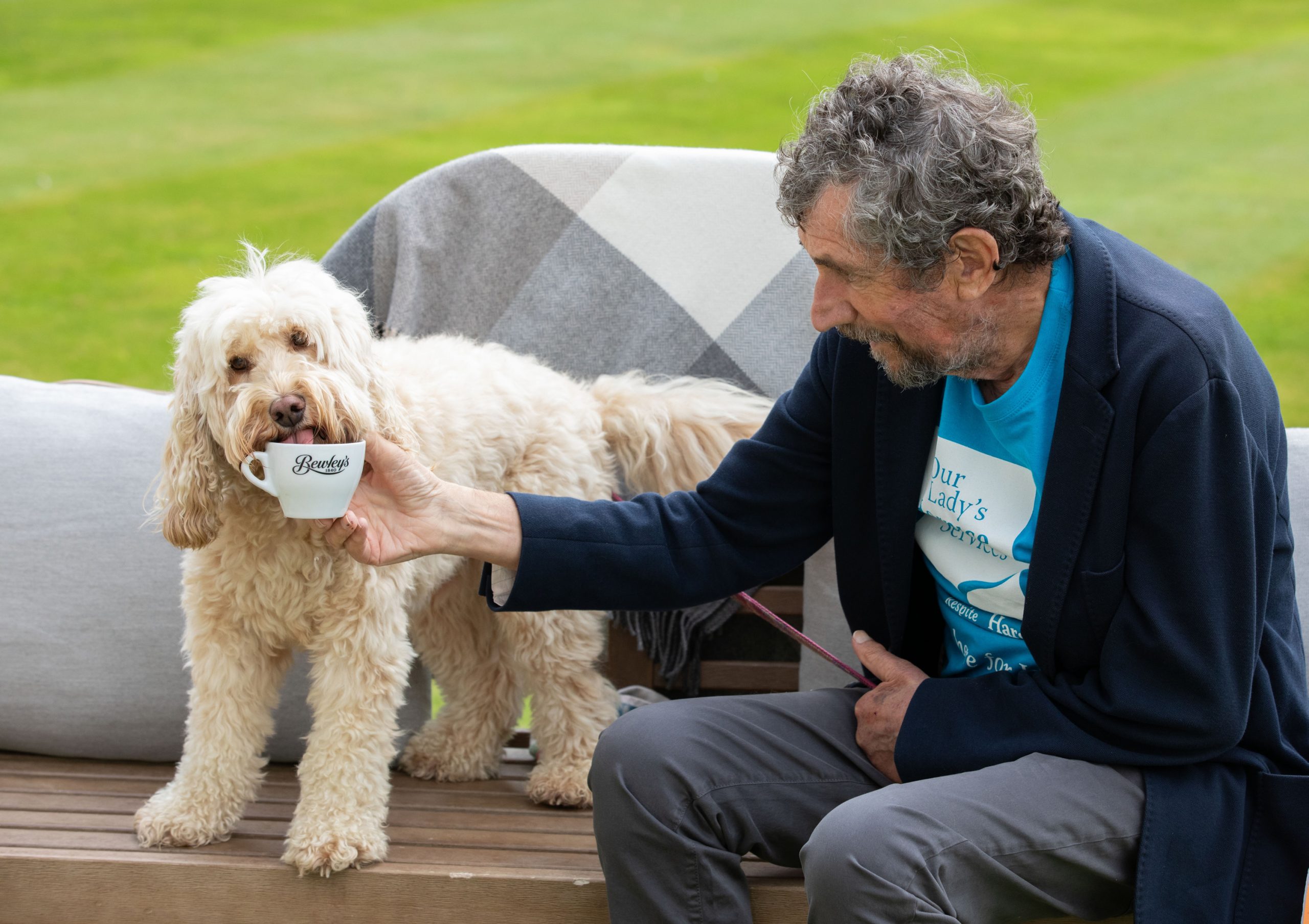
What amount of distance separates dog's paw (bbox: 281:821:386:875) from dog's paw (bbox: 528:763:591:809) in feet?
1.35

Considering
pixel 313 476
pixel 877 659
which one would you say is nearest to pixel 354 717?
pixel 313 476

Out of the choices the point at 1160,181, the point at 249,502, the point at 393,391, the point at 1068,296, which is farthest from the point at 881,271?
the point at 1160,181

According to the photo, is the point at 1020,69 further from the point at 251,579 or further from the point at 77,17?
the point at 251,579

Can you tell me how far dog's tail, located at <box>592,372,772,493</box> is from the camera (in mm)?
2744

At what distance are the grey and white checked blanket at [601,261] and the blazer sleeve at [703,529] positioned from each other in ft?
2.01

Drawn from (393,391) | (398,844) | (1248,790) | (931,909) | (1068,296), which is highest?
(1068,296)

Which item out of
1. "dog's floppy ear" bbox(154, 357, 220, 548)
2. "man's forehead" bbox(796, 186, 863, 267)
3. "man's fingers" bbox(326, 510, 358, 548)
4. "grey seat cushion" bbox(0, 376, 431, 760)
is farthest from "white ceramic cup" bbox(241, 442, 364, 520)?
"grey seat cushion" bbox(0, 376, 431, 760)

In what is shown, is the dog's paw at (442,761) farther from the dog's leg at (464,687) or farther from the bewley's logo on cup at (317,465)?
the bewley's logo on cup at (317,465)

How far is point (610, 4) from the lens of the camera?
46.5 ft

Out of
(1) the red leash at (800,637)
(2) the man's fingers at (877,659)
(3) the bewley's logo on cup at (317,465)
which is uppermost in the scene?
(3) the bewley's logo on cup at (317,465)

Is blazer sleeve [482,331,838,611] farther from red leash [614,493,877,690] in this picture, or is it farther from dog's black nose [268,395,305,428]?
dog's black nose [268,395,305,428]

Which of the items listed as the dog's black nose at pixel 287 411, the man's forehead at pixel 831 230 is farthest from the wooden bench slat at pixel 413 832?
the man's forehead at pixel 831 230

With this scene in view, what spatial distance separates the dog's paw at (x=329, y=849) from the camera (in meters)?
2.27

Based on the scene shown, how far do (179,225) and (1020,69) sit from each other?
7.29m
